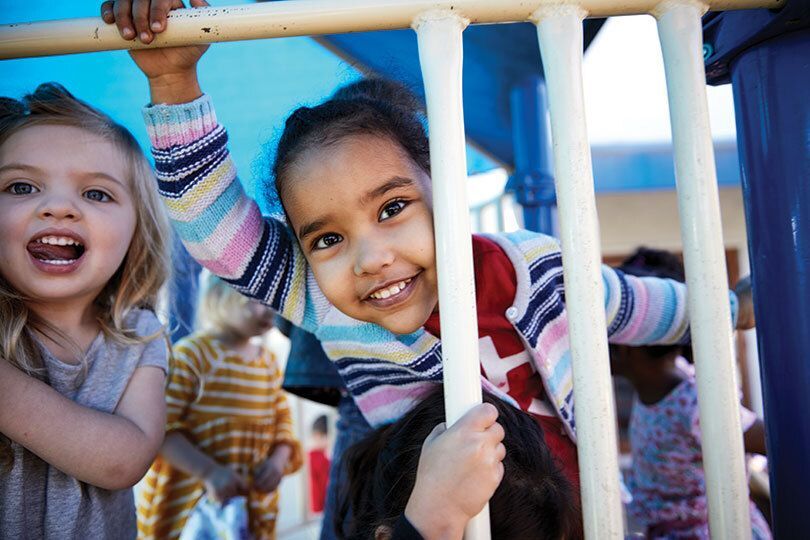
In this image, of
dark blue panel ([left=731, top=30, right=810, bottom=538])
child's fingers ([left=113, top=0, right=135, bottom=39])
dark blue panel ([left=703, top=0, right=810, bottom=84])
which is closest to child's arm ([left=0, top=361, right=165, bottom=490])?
child's fingers ([left=113, top=0, right=135, bottom=39])

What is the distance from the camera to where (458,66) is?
2.43 ft

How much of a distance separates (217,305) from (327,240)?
1.74 meters

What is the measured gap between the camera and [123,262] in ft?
4.59

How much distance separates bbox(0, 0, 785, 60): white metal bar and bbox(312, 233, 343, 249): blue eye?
0.40 m

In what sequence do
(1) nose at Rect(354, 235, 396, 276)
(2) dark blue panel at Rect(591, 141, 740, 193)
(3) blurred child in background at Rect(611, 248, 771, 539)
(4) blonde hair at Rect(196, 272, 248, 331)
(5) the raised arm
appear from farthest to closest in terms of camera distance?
(2) dark blue panel at Rect(591, 141, 740, 193), (4) blonde hair at Rect(196, 272, 248, 331), (3) blurred child in background at Rect(611, 248, 771, 539), (5) the raised arm, (1) nose at Rect(354, 235, 396, 276)

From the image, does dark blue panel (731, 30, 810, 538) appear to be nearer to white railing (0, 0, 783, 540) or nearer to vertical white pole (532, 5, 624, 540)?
white railing (0, 0, 783, 540)

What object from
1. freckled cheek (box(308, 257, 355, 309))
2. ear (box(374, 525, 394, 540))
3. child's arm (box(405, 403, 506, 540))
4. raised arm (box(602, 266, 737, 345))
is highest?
freckled cheek (box(308, 257, 355, 309))

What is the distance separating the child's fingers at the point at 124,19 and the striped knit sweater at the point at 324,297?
0.20 metres

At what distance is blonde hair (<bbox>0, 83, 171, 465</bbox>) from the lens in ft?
3.74

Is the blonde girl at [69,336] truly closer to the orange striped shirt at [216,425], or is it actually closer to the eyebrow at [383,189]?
the eyebrow at [383,189]

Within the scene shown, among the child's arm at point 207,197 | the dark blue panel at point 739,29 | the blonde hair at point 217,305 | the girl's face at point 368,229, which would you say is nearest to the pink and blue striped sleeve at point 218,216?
the child's arm at point 207,197

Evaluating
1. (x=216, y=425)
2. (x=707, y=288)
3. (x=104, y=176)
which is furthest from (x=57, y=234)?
(x=216, y=425)

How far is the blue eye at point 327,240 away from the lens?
1.12 metres

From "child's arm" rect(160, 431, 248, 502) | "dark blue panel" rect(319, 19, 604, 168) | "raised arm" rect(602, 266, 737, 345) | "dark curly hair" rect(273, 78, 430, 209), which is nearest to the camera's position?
"dark curly hair" rect(273, 78, 430, 209)
